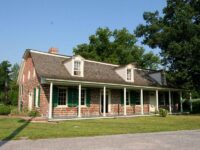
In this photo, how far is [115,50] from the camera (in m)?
48.0

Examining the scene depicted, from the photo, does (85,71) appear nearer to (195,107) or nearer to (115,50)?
(195,107)

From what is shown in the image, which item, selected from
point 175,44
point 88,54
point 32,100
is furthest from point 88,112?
point 88,54

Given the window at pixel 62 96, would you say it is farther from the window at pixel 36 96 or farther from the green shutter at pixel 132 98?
the green shutter at pixel 132 98

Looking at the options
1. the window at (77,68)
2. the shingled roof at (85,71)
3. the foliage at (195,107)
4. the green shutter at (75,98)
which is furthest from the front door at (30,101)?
the foliage at (195,107)

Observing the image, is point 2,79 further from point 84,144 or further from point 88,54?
point 84,144

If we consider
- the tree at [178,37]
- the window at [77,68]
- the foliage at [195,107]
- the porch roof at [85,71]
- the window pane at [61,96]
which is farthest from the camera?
the foliage at [195,107]

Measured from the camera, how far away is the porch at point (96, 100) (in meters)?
20.2

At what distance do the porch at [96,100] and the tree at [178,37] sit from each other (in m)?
3.46

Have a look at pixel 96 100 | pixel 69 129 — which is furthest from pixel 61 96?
pixel 69 129

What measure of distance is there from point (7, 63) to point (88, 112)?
53857 millimetres

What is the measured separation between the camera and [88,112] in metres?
22.3

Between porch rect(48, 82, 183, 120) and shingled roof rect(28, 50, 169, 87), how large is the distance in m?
0.64

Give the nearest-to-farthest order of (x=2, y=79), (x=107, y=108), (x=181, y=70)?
(x=107, y=108), (x=181, y=70), (x=2, y=79)

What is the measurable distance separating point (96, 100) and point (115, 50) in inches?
1021
